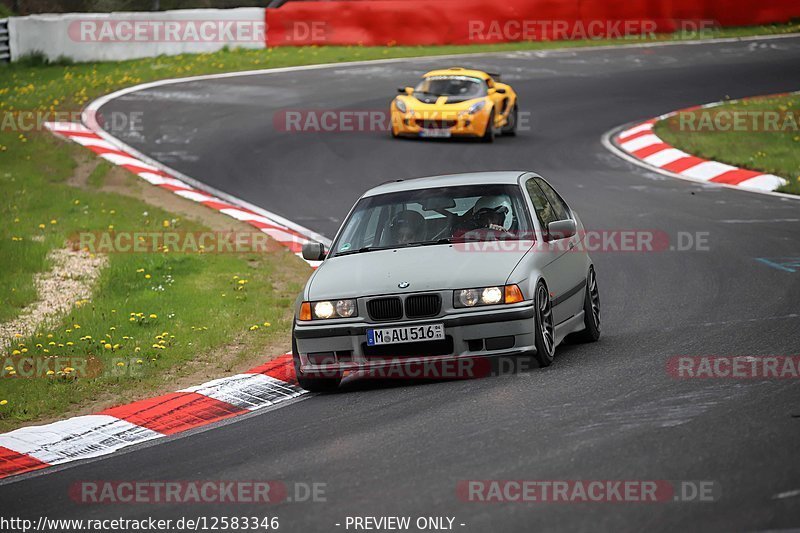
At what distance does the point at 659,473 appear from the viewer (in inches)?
233

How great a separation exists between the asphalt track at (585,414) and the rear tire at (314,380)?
5.5 inches

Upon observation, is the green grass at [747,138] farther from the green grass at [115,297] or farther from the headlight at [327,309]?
the headlight at [327,309]

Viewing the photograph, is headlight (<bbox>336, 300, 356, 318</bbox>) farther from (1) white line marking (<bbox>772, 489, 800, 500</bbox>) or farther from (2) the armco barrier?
(2) the armco barrier

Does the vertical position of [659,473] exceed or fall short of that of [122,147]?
it exceeds it

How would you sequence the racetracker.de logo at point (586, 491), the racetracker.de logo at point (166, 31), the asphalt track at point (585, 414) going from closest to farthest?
the racetracker.de logo at point (586, 491)
the asphalt track at point (585, 414)
the racetracker.de logo at point (166, 31)

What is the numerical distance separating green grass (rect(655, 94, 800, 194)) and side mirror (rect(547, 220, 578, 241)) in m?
9.47

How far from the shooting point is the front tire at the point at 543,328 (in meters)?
8.86

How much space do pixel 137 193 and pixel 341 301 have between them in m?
9.76

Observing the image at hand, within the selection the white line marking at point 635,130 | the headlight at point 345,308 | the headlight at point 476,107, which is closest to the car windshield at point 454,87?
the headlight at point 476,107

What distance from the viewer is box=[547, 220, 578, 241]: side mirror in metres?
9.61

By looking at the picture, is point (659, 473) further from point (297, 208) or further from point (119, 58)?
point (119, 58)

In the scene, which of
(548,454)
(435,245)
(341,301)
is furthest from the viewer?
(435,245)

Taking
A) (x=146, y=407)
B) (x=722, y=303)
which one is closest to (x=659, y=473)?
(x=146, y=407)

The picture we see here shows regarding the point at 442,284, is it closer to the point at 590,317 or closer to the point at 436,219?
the point at 436,219
